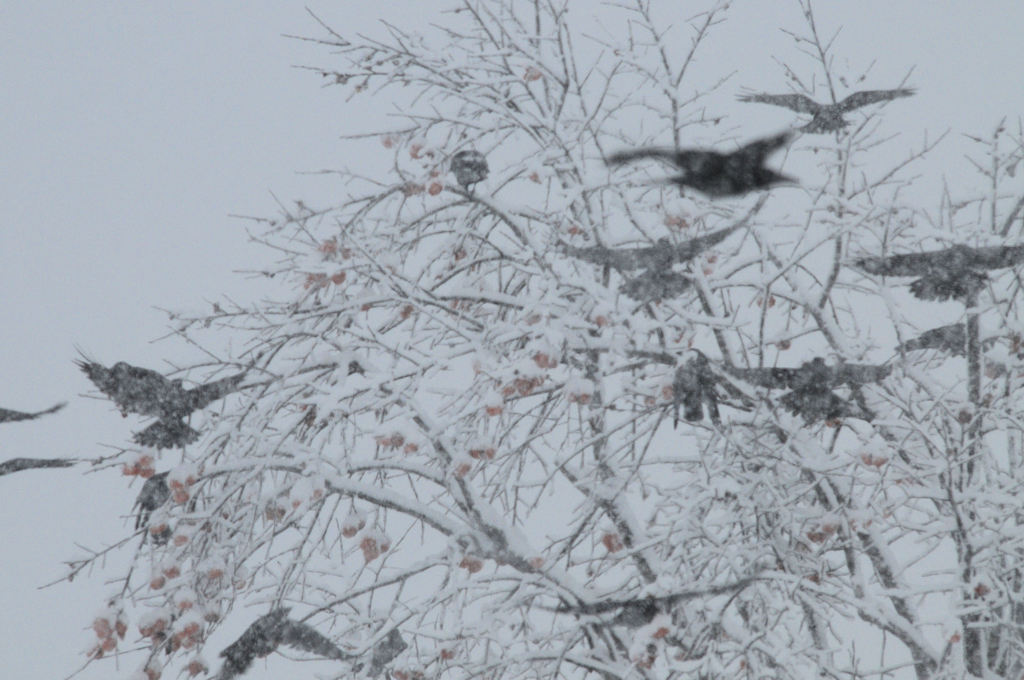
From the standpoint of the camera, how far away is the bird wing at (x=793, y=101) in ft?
15.0

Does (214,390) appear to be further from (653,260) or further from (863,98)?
(863,98)

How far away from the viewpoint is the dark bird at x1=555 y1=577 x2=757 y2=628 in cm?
373

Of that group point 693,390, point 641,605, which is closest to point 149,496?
point 641,605

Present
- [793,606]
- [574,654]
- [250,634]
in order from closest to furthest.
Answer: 1. [250,634]
2. [793,606]
3. [574,654]

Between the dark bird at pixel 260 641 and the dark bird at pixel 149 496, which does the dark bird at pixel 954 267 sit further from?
the dark bird at pixel 149 496

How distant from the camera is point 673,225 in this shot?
14.4ft

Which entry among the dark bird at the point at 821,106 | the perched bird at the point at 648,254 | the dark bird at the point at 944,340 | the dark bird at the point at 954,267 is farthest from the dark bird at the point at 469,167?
the dark bird at the point at 944,340

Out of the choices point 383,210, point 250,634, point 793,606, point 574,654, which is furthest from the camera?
point 383,210

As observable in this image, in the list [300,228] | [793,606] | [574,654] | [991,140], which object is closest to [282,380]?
[300,228]

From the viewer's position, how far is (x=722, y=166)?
489 centimetres

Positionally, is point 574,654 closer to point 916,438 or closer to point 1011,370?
point 916,438

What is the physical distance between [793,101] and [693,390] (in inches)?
69.9

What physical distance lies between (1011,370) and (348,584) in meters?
3.22

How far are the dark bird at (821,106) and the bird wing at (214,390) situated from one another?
2682 mm
